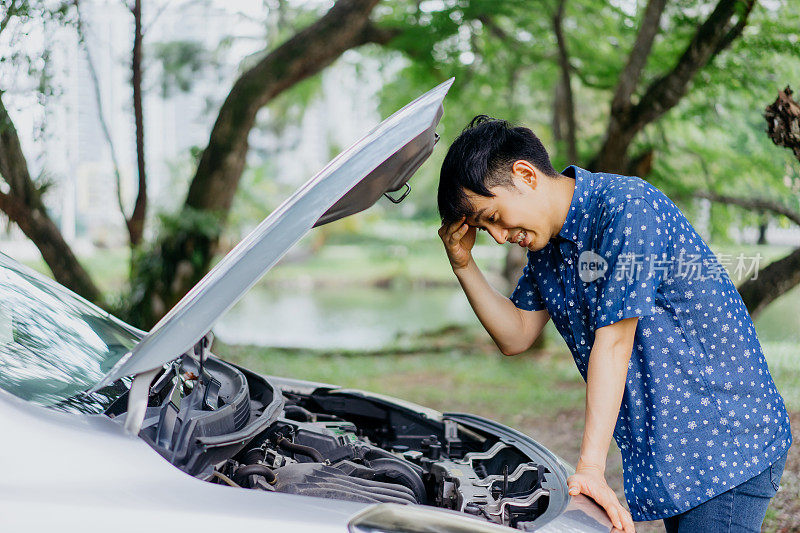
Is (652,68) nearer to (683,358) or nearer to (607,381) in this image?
(683,358)

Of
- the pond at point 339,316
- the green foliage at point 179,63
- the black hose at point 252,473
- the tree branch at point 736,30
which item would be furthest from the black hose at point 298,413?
the green foliage at point 179,63

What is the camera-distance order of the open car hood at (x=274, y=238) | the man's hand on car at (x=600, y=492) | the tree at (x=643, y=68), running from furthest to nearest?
the tree at (x=643, y=68)
the man's hand on car at (x=600, y=492)
the open car hood at (x=274, y=238)

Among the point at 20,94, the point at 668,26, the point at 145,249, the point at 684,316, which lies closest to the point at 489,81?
the point at 668,26

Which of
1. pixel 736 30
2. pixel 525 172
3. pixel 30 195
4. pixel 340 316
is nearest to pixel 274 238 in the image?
pixel 525 172

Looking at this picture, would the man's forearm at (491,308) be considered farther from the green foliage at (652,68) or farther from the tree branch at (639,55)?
the tree branch at (639,55)

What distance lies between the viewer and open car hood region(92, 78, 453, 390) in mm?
1552

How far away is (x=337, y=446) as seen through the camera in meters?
2.23

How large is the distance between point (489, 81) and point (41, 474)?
791 centimetres

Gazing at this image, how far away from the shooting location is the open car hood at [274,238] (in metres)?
1.55

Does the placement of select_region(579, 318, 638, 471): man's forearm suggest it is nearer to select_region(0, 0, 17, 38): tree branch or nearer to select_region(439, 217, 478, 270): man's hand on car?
select_region(439, 217, 478, 270): man's hand on car

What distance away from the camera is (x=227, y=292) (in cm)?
157

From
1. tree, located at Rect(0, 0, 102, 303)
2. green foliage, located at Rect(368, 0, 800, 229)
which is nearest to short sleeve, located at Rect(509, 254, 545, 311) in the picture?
green foliage, located at Rect(368, 0, 800, 229)

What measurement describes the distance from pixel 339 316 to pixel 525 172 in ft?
49.6

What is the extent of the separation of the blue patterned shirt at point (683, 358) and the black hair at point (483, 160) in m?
0.22
